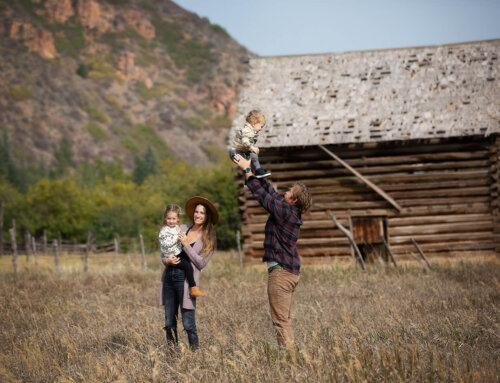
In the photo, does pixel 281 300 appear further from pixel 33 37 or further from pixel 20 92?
pixel 33 37

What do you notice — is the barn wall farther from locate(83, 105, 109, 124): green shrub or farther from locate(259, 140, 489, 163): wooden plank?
locate(83, 105, 109, 124): green shrub

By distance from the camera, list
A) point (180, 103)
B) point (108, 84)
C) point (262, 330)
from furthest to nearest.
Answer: point (180, 103) < point (108, 84) < point (262, 330)

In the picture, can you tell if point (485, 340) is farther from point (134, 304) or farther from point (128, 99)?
point (128, 99)

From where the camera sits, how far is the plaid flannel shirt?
4492 millimetres

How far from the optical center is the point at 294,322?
6.23 meters

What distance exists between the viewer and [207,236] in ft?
16.9

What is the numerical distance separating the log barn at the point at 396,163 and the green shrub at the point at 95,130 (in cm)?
9953

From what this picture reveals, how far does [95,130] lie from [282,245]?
363 ft

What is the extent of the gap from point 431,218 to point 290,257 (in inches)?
390

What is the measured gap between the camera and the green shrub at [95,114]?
114m

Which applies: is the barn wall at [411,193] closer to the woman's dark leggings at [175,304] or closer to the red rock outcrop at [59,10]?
the woman's dark leggings at [175,304]

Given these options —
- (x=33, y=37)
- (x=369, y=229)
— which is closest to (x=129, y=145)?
(x=33, y=37)

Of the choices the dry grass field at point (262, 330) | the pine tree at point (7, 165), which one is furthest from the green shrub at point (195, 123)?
the dry grass field at point (262, 330)

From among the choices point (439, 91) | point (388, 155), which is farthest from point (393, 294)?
point (439, 91)
